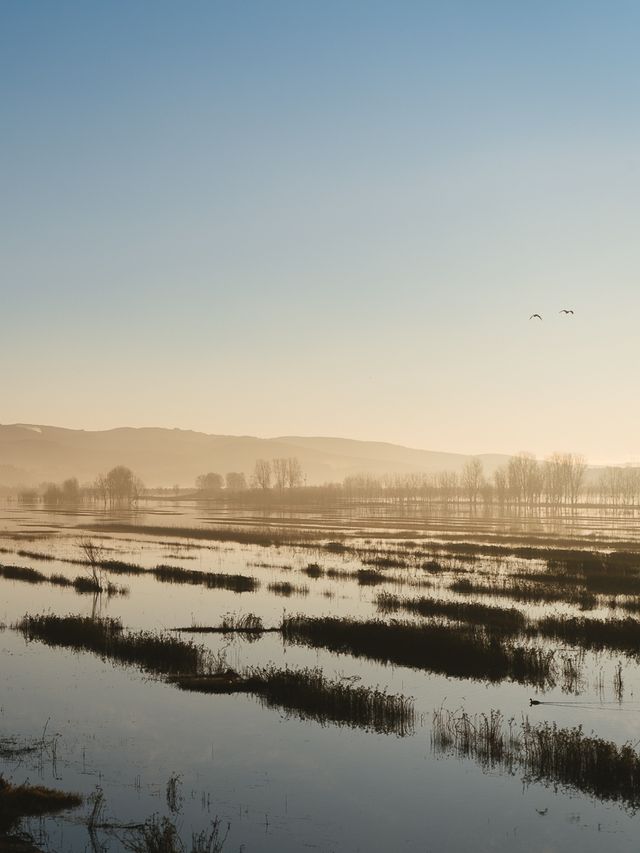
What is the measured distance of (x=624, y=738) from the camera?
18.1 m

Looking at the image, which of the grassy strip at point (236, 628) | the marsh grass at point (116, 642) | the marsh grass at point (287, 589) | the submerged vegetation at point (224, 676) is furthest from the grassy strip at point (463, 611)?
the marsh grass at point (116, 642)

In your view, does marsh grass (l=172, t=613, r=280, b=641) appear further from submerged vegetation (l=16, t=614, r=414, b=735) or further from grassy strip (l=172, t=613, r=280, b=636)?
submerged vegetation (l=16, t=614, r=414, b=735)

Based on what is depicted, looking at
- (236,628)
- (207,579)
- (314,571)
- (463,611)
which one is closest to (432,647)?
(463,611)

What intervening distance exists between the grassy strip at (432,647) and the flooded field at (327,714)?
102 millimetres

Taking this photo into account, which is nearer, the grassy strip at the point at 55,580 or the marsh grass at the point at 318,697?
the marsh grass at the point at 318,697

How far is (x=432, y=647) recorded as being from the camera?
26859 millimetres

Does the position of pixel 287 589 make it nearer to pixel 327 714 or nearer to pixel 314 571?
pixel 314 571

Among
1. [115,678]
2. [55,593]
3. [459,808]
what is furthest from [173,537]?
[459,808]

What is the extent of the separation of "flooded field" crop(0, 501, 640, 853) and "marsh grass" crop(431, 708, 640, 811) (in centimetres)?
5

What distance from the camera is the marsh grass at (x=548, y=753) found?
51.7ft

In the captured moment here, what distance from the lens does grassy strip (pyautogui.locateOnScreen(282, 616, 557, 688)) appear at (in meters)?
24.2

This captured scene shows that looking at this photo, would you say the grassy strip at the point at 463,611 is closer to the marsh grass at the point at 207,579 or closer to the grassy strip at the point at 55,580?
the marsh grass at the point at 207,579

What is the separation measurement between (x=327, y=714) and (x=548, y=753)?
5.63m

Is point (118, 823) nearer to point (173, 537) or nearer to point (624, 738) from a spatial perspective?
point (624, 738)
